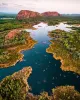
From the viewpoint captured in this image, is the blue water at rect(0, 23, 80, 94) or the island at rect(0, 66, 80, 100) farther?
the blue water at rect(0, 23, 80, 94)

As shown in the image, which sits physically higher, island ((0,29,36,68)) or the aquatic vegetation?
island ((0,29,36,68))

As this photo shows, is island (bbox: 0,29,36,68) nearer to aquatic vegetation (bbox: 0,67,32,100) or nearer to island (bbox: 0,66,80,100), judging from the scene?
aquatic vegetation (bbox: 0,67,32,100)

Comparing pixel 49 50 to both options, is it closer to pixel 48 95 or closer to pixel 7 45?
pixel 7 45

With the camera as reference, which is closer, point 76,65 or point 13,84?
point 13,84

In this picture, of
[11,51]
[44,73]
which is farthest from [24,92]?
[11,51]

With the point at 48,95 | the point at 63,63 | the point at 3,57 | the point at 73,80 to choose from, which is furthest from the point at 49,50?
the point at 48,95

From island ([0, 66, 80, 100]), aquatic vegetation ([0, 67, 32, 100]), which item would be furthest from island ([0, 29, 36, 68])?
island ([0, 66, 80, 100])

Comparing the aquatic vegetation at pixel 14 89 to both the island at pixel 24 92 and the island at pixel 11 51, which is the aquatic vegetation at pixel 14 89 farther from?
the island at pixel 11 51

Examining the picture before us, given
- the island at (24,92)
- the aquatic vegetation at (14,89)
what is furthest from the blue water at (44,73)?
the aquatic vegetation at (14,89)

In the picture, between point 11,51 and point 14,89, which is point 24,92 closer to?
point 14,89

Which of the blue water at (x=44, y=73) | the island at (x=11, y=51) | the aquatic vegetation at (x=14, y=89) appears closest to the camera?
the aquatic vegetation at (x=14, y=89)

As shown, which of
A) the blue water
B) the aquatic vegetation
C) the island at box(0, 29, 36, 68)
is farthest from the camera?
the island at box(0, 29, 36, 68)
